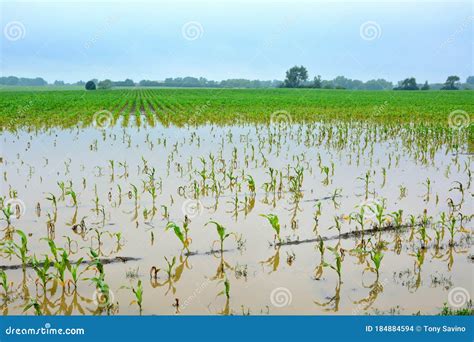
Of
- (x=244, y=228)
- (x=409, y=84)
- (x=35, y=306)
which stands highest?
(x=409, y=84)

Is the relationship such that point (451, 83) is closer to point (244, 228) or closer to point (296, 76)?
point (296, 76)

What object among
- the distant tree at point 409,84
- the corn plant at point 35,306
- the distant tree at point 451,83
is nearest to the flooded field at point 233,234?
the corn plant at point 35,306

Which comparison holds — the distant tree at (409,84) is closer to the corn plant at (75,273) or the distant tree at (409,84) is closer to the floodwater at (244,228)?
the floodwater at (244,228)

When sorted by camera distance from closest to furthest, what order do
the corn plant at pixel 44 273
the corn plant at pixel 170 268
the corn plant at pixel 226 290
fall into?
the corn plant at pixel 226 290, the corn plant at pixel 44 273, the corn plant at pixel 170 268

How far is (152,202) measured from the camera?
22.9ft

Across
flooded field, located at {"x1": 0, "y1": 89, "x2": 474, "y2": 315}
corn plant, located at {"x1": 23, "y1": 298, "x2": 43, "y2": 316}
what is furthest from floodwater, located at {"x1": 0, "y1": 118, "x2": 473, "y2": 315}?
corn plant, located at {"x1": 23, "y1": 298, "x2": 43, "y2": 316}

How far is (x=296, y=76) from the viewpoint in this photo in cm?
8494

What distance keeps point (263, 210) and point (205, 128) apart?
914cm

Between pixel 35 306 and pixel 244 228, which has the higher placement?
pixel 244 228

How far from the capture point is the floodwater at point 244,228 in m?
4.32

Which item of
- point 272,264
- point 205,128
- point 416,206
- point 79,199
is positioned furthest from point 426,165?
point 205,128

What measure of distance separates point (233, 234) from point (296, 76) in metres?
81.7

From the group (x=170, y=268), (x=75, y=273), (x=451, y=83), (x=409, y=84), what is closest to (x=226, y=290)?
(x=170, y=268)

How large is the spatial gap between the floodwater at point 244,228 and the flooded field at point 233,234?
2 centimetres
